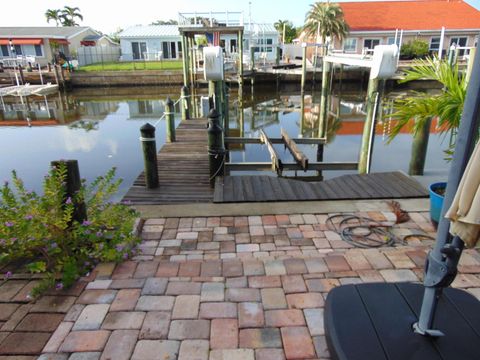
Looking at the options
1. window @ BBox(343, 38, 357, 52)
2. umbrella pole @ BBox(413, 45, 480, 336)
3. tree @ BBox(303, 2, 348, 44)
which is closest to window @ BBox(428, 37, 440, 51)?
window @ BBox(343, 38, 357, 52)

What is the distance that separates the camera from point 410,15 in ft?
98.7

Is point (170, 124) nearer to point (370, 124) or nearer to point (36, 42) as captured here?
point (370, 124)

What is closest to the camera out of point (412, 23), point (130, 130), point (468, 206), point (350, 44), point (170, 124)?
point (468, 206)

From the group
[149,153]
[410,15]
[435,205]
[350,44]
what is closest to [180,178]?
[149,153]

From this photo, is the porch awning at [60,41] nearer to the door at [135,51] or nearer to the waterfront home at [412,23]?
the door at [135,51]

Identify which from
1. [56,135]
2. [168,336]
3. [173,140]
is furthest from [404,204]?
[56,135]

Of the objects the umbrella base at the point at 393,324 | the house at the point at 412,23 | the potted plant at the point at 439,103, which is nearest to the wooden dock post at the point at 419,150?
the potted plant at the point at 439,103

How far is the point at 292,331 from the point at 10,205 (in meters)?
2.24

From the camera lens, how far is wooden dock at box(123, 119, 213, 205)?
15.9ft

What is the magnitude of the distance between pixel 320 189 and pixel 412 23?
99.0ft

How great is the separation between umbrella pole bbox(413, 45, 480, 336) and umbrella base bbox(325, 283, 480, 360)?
0.63 ft

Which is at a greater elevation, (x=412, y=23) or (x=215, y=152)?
(x=412, y=23)

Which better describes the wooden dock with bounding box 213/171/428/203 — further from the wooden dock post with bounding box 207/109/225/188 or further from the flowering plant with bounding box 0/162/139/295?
the flowering plant with bounding box 0/162/139/295

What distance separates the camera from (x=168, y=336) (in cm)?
202
